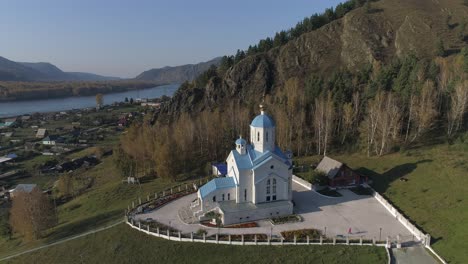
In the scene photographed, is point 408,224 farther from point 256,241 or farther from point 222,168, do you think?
point 222,168

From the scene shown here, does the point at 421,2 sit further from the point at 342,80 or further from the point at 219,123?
the point at 219,123

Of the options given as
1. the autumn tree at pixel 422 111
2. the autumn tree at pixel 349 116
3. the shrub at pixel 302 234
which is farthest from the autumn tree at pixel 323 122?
the shrub at pixel 302 234

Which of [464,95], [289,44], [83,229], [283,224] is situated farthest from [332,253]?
[289,44]

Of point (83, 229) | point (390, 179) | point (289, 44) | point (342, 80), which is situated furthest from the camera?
point (289, 44)

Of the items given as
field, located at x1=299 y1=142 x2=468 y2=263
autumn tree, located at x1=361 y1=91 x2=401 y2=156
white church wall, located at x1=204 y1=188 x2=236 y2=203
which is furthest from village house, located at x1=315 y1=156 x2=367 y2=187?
white church wall, located at x1=204 y1=188 x2=236 y2=203

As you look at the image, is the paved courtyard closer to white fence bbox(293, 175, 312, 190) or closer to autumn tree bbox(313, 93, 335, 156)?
white fence bbox(293, 175, 312, 190)
